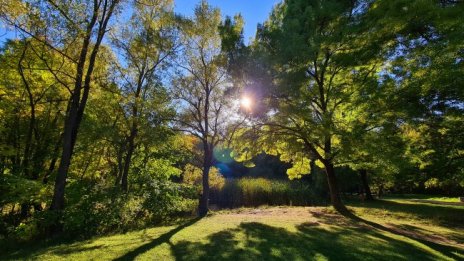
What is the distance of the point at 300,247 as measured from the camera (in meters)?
6.36

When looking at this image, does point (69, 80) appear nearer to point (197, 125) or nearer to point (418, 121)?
point (197, 125)

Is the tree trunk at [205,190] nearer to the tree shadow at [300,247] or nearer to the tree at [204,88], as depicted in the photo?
the tree at [204,88]

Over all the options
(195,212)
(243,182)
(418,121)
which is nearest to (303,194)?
(243,182)

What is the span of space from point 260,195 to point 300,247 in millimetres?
13337

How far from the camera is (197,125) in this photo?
1598 centimetres

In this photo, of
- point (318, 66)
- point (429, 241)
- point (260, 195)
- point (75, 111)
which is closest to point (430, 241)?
point (429, 241)

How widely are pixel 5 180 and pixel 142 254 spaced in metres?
5.07

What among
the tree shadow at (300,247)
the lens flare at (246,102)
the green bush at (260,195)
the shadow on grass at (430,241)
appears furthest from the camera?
the green bush at (260,195)

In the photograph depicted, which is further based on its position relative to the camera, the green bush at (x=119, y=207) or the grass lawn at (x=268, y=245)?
the green bush at (x=119, y=207)

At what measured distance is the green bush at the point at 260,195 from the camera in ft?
63.8

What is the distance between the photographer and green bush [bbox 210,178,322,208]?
1946 centimetres

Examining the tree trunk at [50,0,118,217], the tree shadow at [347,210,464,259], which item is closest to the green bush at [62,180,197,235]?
the tree trunk at [50,0,118,217]

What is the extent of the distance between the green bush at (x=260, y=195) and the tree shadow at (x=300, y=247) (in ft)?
36.9

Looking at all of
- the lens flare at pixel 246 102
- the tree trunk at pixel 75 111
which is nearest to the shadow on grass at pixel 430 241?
the lens flare at pixel 246 102
